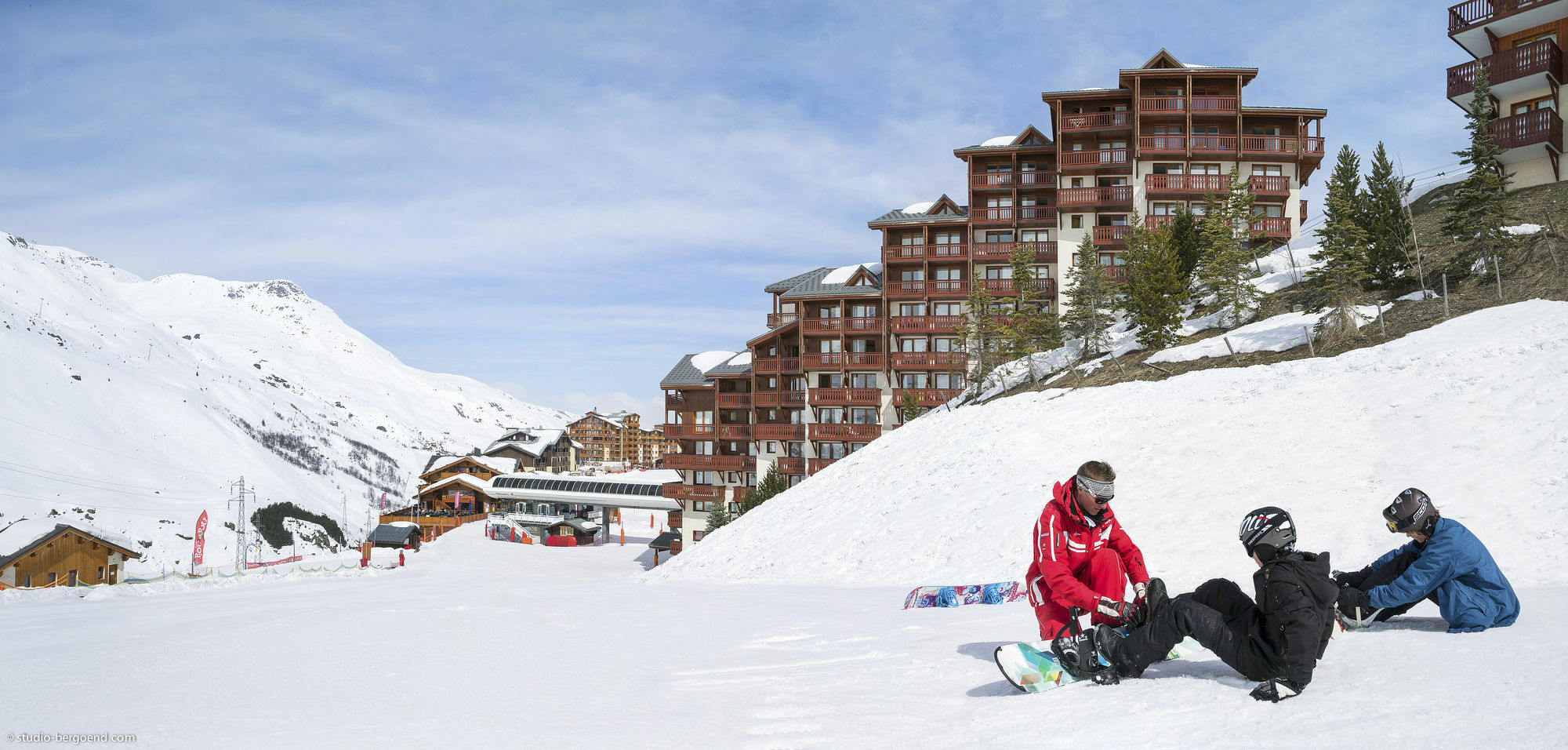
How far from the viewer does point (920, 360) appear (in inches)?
2164

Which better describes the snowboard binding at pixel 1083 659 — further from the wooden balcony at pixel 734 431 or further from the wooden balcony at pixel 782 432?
the wooden balcony at pixel 734 431

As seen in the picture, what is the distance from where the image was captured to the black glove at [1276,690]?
17.2ft

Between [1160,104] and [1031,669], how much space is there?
53.3 metres

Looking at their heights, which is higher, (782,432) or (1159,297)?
(1159,297)

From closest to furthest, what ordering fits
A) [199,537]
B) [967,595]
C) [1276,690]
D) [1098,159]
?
[1276,690] < [967,595] < [1098,159] < [199,537]

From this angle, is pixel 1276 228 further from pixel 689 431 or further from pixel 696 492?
pixel 696 492

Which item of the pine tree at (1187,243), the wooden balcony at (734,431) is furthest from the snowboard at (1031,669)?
the wooden balcony at (734,431)

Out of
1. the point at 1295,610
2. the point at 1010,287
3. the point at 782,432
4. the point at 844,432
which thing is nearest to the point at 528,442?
the point at 782,432

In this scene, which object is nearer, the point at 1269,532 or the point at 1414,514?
the point at 1269,532

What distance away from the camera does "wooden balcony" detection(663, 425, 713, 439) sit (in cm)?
6072

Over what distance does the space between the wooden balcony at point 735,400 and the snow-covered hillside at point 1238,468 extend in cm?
2977

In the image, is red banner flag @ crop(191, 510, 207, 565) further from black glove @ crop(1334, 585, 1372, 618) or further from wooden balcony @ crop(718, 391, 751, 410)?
black glove @ crop(1334, 585, 1372, 618)

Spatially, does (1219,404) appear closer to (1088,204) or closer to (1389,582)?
(1389,582)

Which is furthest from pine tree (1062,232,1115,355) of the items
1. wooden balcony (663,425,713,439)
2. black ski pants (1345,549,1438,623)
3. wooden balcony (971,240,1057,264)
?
black ski pants (1345,549,1438,623)
